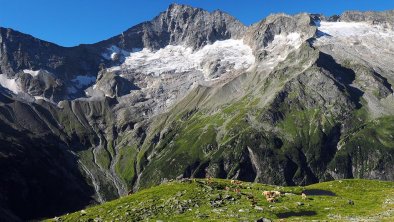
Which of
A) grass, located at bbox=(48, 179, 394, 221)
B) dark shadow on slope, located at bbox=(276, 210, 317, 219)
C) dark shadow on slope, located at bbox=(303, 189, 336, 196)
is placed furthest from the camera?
dark shadow on slope, located at bbox=(303, 189, 336, 196)

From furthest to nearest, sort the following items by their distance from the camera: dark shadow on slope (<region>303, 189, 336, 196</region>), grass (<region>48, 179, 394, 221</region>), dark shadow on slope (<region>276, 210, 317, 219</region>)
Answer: dark shadow on slope (<region>303, 189, 336, 196</region>), dark shadow on slope (<region>276, 210, 317, 219</region>), grass (<region>48, 179, 394, 221</region>)

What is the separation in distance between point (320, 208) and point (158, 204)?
68.5 ft

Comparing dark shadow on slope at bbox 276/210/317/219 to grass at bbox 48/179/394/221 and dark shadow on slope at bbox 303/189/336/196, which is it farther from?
dark shadow on slope at bbox 303/189/336/196

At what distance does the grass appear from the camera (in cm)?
5262

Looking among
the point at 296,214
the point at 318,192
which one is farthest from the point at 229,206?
the point at 318,192

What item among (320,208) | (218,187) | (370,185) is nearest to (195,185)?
(218,187)

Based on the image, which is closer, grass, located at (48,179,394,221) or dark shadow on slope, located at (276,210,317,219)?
grass, located at (48,179,394,221)

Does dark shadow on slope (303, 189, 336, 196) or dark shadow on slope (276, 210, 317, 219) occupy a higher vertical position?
dark shadow on slope (303, 189, 336, 196)

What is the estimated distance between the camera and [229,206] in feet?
188

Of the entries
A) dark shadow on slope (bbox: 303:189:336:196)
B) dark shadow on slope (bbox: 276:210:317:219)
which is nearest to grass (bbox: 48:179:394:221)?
dark shadow on slope (bbox: 276:210:317:219)

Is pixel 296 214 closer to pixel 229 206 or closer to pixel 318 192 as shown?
pixel 229 206

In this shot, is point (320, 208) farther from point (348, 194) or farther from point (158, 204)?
point (158, 204)

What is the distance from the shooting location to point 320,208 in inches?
2223

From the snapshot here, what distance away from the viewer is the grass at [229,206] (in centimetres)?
5262
